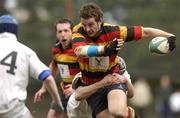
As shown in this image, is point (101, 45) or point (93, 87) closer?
point (101, 45)

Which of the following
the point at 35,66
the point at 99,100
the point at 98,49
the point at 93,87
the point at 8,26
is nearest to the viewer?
the point at 35,66

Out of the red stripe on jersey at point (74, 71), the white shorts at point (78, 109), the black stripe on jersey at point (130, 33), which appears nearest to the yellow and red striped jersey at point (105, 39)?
the black stripe on jersey at point (130, 33)

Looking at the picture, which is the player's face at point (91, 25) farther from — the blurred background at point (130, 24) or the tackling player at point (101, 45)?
the blurred background at point (130, 24)

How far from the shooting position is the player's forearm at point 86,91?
12406mm

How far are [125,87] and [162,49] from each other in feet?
2.85

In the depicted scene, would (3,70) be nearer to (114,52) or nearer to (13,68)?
(13,68)

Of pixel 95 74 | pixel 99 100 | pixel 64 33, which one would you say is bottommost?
pixel 99 100

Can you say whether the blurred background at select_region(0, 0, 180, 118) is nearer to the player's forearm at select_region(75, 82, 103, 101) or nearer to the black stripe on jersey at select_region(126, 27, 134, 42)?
the player's forearm at select_region(75, 82, 103, 101)

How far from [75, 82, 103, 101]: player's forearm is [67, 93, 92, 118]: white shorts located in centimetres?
44

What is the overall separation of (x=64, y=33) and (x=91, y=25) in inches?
71.8

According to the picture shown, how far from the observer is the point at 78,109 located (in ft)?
43.2

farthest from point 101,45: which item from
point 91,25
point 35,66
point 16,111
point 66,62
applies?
point 66,62

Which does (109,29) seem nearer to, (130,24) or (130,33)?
(130,33)

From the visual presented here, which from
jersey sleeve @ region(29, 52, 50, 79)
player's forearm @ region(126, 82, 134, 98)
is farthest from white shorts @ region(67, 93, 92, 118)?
jersey sleeve @ region(29, 52, 50, 79)
